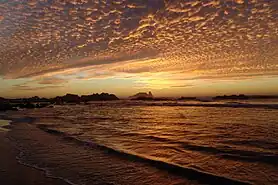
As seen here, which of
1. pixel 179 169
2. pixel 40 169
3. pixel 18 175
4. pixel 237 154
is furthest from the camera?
pixel 237 154

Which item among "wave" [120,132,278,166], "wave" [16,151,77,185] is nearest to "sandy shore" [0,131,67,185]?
"wave" [16,151,77,185]

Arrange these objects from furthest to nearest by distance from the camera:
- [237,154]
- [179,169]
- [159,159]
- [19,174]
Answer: [237,154]
[159,159]
[179,169]
[19,174]

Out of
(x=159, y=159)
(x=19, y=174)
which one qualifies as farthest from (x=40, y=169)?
(x=159, y=159)

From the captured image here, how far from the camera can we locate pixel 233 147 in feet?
37.1

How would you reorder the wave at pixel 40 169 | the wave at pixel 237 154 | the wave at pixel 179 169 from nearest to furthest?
the wave at pixel 179 169 → the wave at pixel 40 169 → the wave at pixel 237 154

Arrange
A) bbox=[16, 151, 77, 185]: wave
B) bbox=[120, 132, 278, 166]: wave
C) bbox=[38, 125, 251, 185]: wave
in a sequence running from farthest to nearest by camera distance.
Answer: bbox=[120, 132, 278, 166]: wave → bbox=[16, 151, 77, 185]: wave → bbox=[38, 125, 251, 185]: wave

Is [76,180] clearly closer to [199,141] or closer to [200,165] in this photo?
[200,165]

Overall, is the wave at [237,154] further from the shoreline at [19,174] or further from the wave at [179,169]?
the shoreline at [19,174]

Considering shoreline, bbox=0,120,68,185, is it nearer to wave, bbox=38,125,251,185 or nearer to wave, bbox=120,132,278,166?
wave, bbox=38,125,251,185

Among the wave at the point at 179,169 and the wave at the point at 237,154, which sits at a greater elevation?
the wave at the point at 237,154

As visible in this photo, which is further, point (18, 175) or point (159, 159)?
point (159, 159)

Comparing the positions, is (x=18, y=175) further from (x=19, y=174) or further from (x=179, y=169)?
(x=179, y=169)

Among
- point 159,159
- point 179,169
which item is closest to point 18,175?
point 159,159

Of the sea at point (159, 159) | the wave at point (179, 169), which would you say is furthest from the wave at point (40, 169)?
the wave at point (179, 169)
